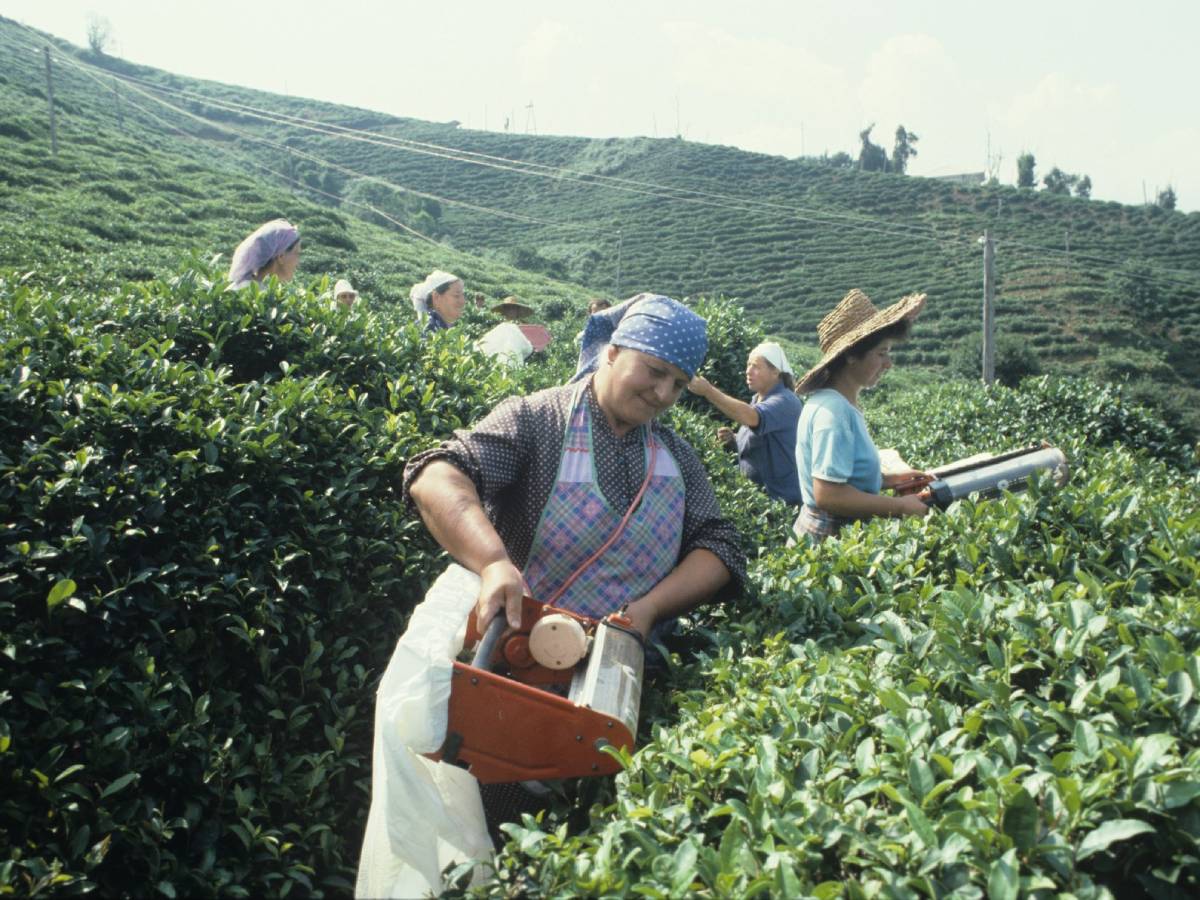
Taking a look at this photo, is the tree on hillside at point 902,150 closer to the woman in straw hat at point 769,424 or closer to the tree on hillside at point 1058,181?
the tree on hillside at point 1058,181

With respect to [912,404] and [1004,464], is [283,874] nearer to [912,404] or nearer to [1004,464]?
[1004,464]

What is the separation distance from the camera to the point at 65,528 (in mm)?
2379

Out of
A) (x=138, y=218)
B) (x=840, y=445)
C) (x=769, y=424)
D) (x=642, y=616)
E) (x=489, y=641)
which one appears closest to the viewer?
(x=489, y=641)

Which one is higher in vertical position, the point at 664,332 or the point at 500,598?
the point at 664,332

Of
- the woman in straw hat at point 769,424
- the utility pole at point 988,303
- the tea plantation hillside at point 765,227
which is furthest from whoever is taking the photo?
the tea plantation hillside at point 765,227

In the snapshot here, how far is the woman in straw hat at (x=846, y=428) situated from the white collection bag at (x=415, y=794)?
175 cm

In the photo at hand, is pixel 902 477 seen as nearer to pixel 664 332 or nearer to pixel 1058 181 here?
pixel 664 332

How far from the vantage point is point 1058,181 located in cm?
7350

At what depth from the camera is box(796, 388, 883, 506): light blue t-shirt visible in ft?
11.3

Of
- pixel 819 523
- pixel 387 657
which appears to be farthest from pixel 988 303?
pixel 387 657

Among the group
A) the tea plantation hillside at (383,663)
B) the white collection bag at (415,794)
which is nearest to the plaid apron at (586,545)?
the tea plantation hillside at (383,663)

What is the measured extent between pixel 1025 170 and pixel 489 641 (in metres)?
78.7

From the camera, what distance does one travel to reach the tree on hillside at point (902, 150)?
7675cm

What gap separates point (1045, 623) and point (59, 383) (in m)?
2.62
